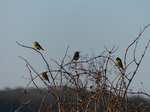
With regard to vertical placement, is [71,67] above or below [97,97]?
above

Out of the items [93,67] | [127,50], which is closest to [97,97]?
[127,50]

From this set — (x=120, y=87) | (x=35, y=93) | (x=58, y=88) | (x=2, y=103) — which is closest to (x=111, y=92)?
(x=120, y=87)

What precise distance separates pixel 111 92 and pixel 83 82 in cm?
106

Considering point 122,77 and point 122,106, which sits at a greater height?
point 122,77

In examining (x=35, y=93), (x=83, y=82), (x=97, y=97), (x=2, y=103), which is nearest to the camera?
(x=97, y=97)

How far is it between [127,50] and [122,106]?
0.52 m

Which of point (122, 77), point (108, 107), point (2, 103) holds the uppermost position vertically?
point (2, 103)

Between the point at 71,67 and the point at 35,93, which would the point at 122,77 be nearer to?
the point at 71,67

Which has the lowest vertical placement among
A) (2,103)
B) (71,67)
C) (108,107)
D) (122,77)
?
(108,107)

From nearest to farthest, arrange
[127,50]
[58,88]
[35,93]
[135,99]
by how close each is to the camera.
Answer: [127,50] → [58,88] → [135,99] → [35,93]

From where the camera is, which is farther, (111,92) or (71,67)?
(71,67)

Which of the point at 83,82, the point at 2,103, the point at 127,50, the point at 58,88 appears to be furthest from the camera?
the point at 2,103

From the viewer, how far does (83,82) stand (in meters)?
4.61

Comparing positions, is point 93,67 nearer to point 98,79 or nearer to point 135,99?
point 135,99
